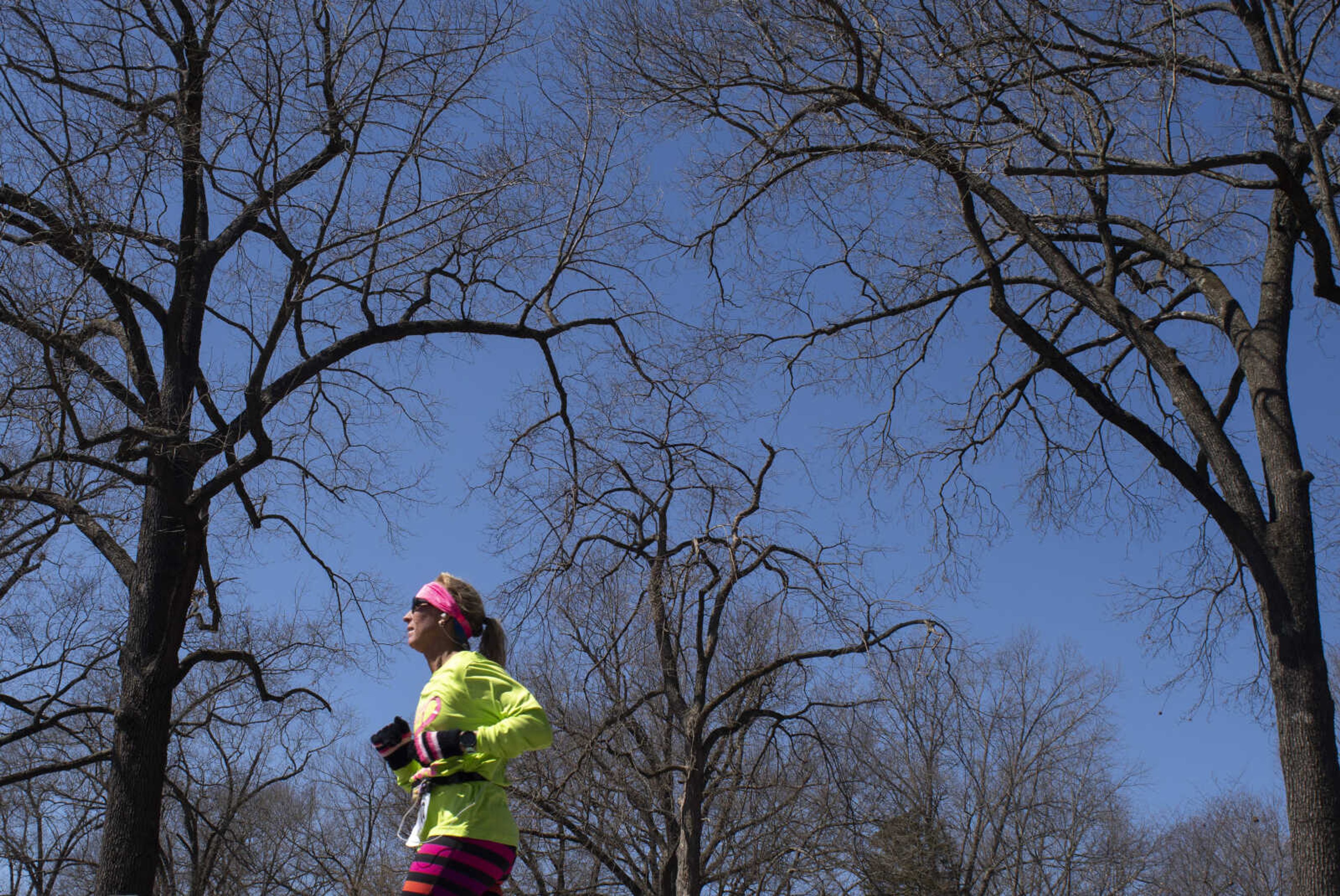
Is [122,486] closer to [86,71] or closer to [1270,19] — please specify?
[86,71]

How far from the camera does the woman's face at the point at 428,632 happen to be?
161 inches

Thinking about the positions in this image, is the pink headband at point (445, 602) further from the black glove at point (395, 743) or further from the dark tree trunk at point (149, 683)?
the dark tree trunk at point (149, 683)

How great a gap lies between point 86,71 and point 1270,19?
26.5 feet

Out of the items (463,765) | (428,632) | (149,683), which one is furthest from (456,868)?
(149,683)

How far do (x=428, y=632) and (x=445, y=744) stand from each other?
0.60 m

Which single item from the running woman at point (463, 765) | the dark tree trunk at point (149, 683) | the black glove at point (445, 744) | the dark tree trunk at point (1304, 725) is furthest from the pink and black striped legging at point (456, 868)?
the dark tree trunk at point (1304, 725)

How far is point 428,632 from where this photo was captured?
409 centimetres

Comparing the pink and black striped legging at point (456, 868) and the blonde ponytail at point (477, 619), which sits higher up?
the blonde ponytail at point (477, 619)

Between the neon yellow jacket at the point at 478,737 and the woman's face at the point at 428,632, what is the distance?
0.18 m

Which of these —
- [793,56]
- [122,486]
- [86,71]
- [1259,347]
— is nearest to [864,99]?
[793,56]

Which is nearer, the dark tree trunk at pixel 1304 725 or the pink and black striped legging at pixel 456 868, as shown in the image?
the pink and black striped legging at pixel 456 868

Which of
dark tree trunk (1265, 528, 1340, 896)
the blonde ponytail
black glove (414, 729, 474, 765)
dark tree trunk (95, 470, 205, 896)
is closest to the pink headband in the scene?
the blonde ponytail

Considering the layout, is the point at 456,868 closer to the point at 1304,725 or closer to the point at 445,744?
the point at 445,744

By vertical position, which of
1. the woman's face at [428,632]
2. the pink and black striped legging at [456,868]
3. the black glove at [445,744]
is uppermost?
the woman's face at [428,632]
